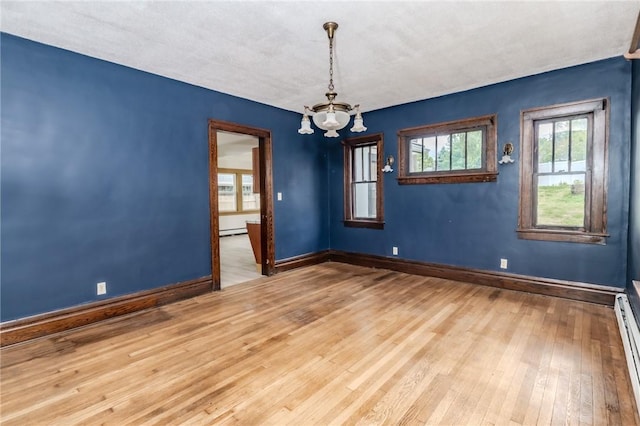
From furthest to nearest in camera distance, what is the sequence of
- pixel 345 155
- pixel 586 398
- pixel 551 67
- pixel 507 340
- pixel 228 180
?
pixel 228 180 → pixel 345 155 → pixel 551 67 → pixel 507 340 → pixel 586 398

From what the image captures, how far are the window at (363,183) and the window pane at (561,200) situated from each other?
2.22 m

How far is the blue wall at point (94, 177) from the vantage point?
2.72 meters

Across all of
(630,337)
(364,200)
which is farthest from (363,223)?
(630,337)

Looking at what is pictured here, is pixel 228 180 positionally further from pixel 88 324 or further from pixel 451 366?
pixel 451 366

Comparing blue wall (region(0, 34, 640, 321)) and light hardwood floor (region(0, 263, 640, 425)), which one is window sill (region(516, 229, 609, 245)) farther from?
light hardwood floor (region(0, 263, 640, 425))

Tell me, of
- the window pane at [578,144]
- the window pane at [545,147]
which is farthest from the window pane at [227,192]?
the window pane at [578,144]

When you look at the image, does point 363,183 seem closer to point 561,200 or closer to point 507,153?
point 507,153

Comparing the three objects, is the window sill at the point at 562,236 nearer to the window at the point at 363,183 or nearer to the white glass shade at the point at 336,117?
the window at the point at 363,183

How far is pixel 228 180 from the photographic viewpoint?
400 inches

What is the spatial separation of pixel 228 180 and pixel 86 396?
28.4ft

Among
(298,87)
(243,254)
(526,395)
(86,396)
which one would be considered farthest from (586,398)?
(243,254)

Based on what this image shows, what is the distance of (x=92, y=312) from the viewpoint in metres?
3.10

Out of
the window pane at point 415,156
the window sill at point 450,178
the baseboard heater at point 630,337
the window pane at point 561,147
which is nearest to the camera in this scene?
the baseboard heater at point 630,337

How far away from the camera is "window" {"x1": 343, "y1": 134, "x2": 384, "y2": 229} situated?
5285 mm
